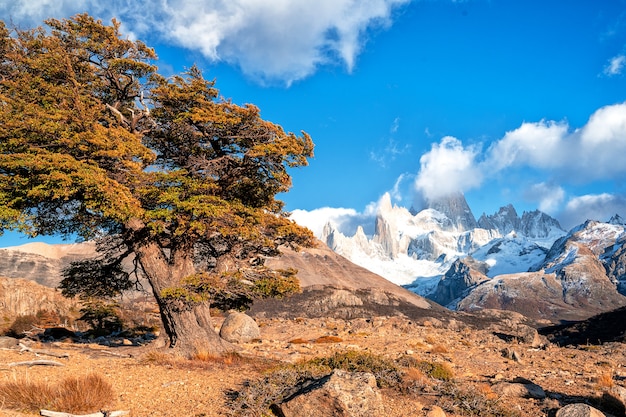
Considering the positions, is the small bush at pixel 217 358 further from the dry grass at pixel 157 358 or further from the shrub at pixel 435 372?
the shrub at pixel 435 372

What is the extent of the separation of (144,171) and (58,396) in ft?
29.2

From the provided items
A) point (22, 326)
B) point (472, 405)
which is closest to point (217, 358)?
point (472, 405)

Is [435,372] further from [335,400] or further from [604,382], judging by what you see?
[335,400]

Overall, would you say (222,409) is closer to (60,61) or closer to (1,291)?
(60,61)

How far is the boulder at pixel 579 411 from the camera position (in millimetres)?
8656

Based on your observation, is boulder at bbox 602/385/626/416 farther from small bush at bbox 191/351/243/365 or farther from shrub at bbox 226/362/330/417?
small bush at bbox 191/351/243/365

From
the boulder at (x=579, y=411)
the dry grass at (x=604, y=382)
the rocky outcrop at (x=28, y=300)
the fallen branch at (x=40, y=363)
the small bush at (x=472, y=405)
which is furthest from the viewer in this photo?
the rocky outcrop at (x=28, y=300)

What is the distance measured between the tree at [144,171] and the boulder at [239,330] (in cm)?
1353

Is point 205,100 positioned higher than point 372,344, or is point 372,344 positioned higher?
point 205,100

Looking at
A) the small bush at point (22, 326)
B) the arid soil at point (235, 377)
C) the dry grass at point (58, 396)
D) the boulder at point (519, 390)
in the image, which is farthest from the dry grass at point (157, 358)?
the small bush at point (22, 326)

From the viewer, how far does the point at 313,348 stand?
23562 millimetres

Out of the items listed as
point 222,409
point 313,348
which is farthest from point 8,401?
point 313,348

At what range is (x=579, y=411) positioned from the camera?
29.2 feet

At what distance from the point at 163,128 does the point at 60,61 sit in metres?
4.34
